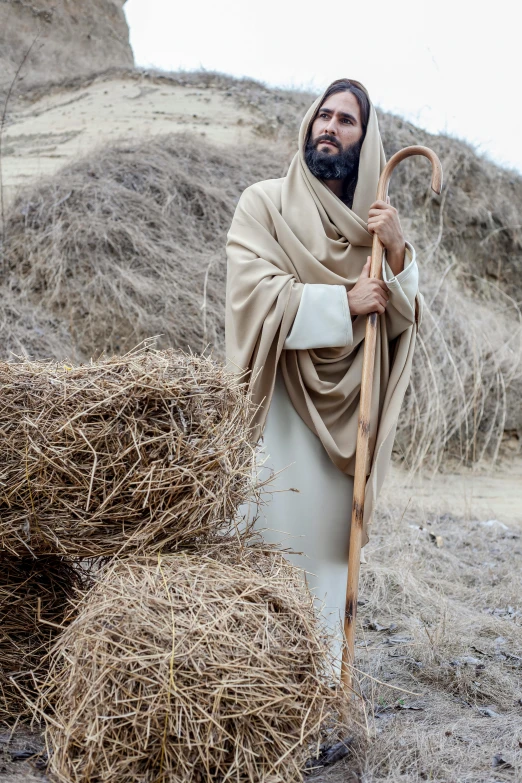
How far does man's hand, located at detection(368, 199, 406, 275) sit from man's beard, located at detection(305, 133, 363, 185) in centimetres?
22

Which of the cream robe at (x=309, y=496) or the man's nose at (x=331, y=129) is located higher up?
the man's nose at (x=331, y=129)

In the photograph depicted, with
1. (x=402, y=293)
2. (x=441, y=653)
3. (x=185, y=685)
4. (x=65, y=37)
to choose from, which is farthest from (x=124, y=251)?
(x=65, y=37)

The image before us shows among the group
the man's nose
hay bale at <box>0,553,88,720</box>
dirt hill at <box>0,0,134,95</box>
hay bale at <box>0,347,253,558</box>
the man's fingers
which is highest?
dirt hill at <box>0,0,134,95</box>

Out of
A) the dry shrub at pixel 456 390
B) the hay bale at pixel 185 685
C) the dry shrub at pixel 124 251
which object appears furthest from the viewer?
the dry shrub at pixel 456 390

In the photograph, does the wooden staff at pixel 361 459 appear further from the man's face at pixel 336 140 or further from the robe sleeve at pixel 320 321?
the man's face at pixel 336 140

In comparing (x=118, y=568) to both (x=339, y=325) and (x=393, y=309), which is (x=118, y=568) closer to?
(x=339, y=325)

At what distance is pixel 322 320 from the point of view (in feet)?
9.62

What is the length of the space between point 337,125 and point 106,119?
32.8 feet

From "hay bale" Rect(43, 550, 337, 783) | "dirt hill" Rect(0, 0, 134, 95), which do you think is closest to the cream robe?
"hay bale" Rect(43, 550, 337, 783)

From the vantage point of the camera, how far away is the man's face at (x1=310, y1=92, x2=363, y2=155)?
3.13 meters

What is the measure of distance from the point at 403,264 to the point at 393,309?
18 centimetres

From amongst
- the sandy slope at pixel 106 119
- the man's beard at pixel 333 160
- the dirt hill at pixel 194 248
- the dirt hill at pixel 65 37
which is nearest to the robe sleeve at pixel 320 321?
the man's beard at pixel 333 160

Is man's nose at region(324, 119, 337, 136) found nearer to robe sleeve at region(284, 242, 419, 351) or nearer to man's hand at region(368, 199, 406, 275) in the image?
man's hand at region(368, 199, 406, 275)

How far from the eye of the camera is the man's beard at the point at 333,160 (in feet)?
10.3
